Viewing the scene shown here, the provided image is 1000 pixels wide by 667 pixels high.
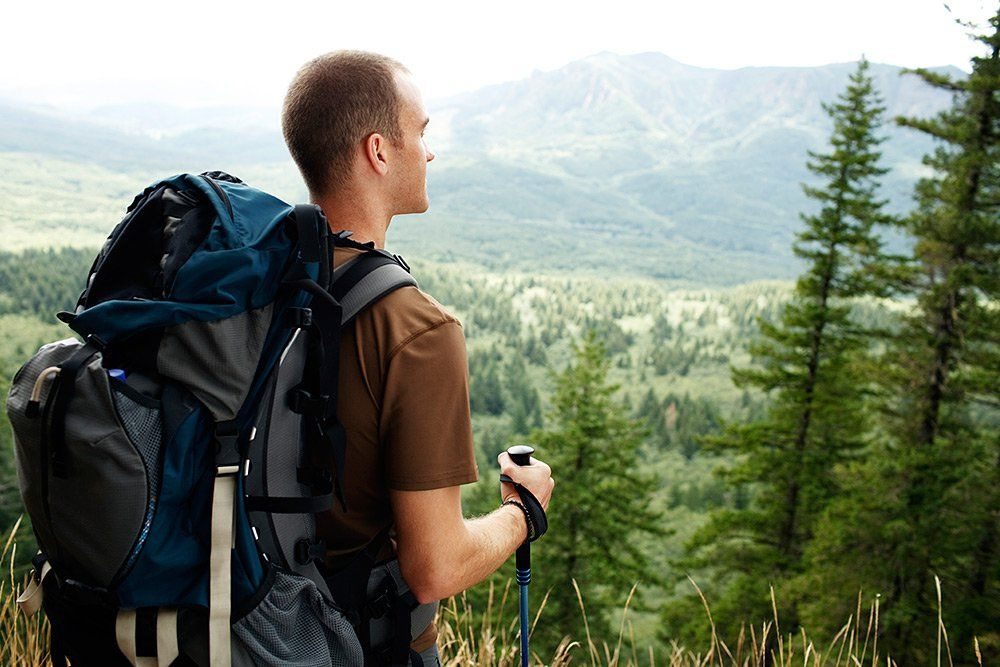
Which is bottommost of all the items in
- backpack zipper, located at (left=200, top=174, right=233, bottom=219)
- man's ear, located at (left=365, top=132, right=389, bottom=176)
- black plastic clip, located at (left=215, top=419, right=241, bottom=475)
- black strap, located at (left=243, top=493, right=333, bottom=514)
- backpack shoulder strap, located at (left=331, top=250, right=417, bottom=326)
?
black strap, located at (left=243, top=493, right=333, bottom=514)

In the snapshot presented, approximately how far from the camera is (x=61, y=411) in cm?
125

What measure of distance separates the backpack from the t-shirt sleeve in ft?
0.36

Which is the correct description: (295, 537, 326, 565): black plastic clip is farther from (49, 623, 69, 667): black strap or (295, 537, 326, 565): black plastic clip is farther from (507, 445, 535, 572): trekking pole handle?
(507, 445, 535, 572): trekking pole handle

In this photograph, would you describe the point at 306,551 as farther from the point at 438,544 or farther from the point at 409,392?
the point at 409,392

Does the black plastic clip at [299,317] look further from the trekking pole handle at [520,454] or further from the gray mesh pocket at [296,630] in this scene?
the trekking pole handle at [520,454]

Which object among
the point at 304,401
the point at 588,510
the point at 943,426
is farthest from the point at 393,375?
the point at 588,510

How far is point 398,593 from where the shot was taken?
166 cm

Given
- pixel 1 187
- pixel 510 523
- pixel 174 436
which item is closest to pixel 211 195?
pixel 174 436

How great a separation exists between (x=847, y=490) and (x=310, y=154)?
1487 cm

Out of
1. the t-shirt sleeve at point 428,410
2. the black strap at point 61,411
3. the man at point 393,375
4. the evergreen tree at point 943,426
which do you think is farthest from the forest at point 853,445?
the black strap at point 61,411

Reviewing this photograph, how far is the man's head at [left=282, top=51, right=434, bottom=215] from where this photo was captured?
166 centimetres

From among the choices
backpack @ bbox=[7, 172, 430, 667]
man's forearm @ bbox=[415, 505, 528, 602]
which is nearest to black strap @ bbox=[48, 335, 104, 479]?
backpack @ bbox=[7, 172, 430, 667]

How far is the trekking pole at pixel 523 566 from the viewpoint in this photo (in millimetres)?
1931

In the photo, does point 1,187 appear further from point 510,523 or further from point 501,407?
point 510,523
